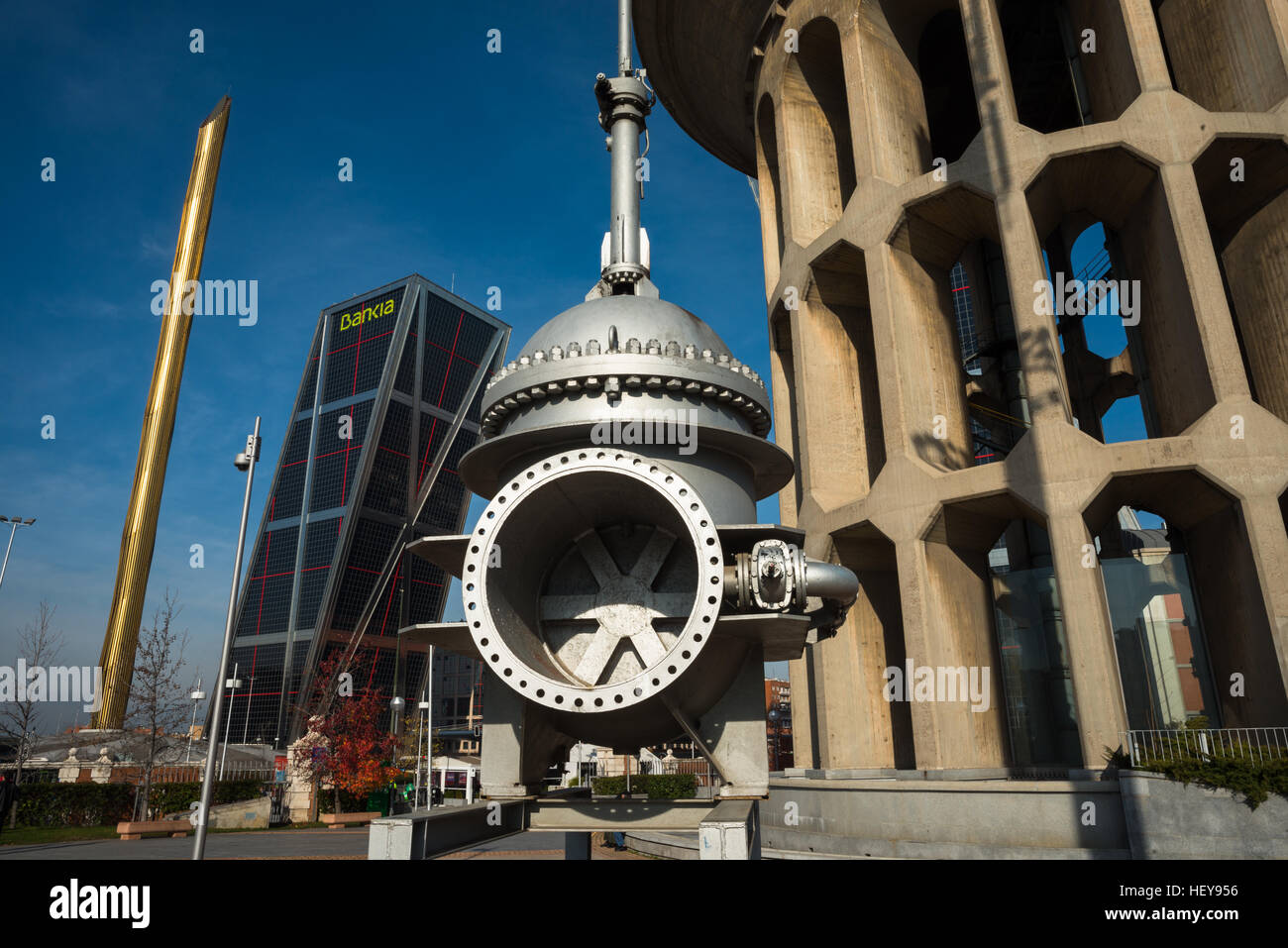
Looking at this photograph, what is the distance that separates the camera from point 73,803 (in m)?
33.4

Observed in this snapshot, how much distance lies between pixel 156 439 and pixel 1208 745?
80.1 meters

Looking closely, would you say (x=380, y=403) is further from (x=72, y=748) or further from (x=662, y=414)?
(x=662, y=414)

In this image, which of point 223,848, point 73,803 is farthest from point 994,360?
point 73,803

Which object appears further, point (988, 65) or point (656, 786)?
point (656, 786)

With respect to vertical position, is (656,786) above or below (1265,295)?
below

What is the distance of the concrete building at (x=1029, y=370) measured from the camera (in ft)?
62.5

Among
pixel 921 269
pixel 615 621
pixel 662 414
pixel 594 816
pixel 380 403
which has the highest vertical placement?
pixel 380 403

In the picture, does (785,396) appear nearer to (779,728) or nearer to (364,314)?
(779,728)

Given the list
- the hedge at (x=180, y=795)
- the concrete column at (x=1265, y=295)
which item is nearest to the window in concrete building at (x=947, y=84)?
the concrete column at (x=1265, y=295)

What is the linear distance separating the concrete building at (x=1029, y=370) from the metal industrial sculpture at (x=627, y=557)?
45.3 ft
